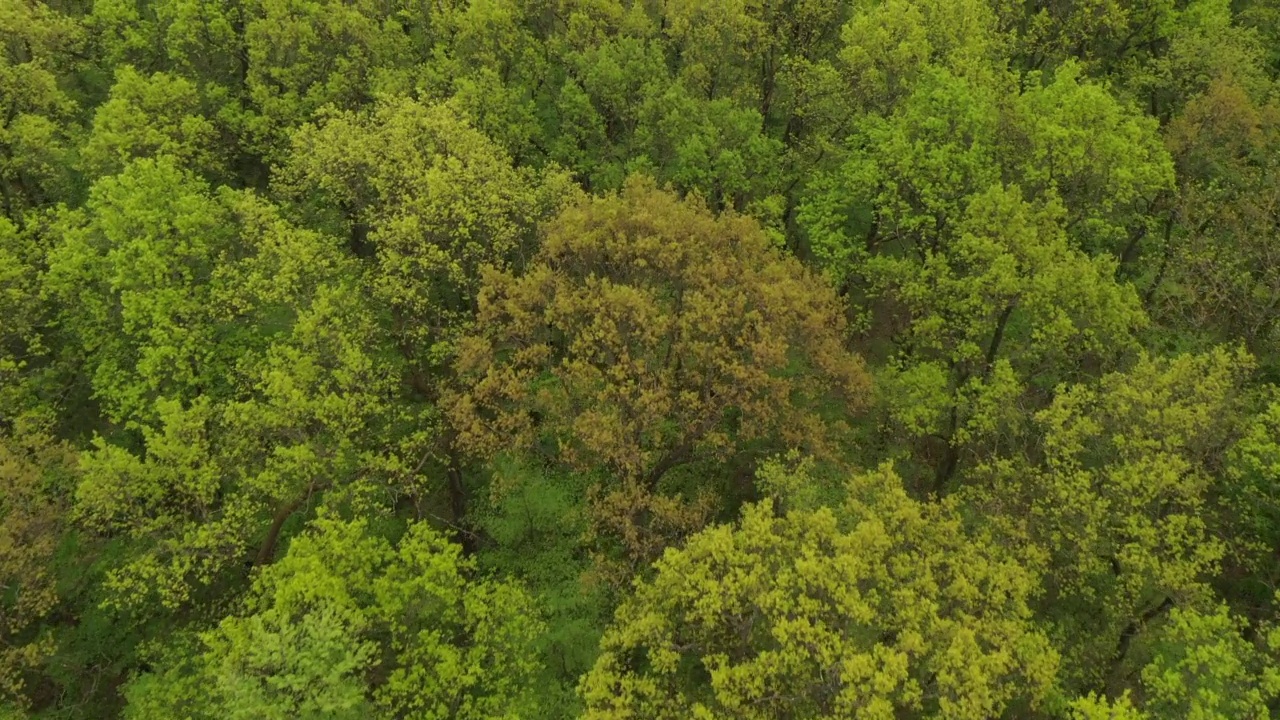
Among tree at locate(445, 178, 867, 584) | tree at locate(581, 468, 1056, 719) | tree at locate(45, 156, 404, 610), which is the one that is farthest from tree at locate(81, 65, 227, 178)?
tree at locate(581, 468, 1056, 719)

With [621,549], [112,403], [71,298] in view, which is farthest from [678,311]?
[71,298]

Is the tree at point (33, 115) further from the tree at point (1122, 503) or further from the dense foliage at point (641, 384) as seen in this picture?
the tree at point (1122, 503)

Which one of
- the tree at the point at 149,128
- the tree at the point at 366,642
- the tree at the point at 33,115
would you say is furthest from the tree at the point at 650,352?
the tree at the point at 33,115

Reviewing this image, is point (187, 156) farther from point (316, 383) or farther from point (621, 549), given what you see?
Answer: point (621, 549)

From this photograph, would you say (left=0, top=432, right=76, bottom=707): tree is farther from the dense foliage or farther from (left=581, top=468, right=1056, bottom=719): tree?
(left=581, top=468, right=1056, bottom=719): tree

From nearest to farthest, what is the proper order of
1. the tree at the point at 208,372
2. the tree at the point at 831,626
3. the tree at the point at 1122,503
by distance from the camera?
the tree at the point at 831,626
the tree at the point at 1122,503
the tree at the point at 208,372

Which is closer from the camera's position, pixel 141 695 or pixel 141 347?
pixel 141 695

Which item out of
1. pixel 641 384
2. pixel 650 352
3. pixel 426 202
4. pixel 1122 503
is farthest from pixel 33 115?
pixel 1122 503
